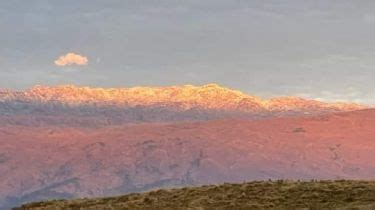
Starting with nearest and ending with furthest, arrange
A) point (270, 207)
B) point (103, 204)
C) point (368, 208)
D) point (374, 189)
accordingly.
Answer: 1. point (368, 208)
2. point (270, 207)
3. point (374, 189)
4. point (103, 204)

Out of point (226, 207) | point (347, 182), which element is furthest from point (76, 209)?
point (347, 182)

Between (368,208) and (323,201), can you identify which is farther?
(323,201)

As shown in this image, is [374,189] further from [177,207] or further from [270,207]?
[177,207]

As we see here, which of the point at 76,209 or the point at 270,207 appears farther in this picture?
the point at 76,209

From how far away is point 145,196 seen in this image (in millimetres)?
48469

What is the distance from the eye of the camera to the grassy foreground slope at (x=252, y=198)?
133 feet

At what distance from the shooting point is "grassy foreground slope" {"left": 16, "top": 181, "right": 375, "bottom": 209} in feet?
133

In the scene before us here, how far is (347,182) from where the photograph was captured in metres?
49.1

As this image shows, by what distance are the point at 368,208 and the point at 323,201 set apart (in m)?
4.90

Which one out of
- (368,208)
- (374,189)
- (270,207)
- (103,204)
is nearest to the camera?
(368,208)

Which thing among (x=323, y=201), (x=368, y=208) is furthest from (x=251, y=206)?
(x=368, y=208)

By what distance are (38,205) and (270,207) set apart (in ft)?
64.5

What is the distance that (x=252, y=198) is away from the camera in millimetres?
43812

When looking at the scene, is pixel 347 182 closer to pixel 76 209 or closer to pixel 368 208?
pixel 368 208
